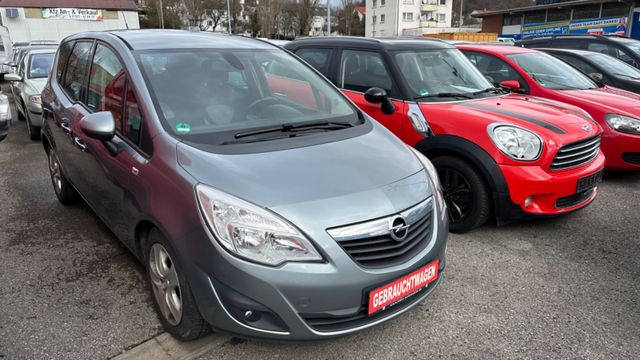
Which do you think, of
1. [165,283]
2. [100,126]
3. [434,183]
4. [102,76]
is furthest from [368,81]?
[165,283]

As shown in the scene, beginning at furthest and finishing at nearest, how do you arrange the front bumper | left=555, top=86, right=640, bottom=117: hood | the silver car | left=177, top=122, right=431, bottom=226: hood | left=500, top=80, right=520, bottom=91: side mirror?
the silver car < left=500, top=80, right=520, bottom=91: side mirror < left=555, top=86, right=640, bottom=117: hood < left=177, top=122, right=431, bottom=226: hood < the front bumper

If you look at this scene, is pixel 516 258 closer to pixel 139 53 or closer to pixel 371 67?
pixel 371 67

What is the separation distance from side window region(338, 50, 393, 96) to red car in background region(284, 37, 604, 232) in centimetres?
1

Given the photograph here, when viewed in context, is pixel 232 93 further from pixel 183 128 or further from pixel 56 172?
pixel 56 172

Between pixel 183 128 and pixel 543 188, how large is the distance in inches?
110

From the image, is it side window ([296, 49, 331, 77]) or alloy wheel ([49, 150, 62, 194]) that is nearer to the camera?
alloy wheel ([49, 150, 62, 194])

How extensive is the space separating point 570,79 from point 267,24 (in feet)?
184

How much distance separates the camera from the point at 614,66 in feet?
25.7

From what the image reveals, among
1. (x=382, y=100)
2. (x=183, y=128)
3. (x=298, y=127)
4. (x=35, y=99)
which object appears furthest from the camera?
(x=35, y=99)

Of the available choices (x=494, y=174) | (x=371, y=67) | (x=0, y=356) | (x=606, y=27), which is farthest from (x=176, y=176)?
(x=606, y=27)

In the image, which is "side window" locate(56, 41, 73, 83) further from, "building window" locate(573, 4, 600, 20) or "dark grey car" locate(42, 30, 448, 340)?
"building window" locate(573, 4, 600, 20)

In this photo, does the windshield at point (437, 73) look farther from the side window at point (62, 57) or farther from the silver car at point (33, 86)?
the silver car at point (33, 86)

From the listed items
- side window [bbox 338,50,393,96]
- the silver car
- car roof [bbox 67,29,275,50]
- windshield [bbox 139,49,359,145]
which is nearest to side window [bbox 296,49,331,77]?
side window [bbox 338,50,393,96]

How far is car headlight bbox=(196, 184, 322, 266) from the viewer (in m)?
2.08
